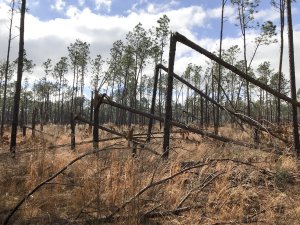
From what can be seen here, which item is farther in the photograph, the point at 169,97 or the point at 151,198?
the point at 169,97

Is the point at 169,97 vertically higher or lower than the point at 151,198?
higher

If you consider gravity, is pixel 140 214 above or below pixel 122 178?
below

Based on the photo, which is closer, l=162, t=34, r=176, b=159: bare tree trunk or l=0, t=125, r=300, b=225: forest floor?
l=0, t=125, r=300, b=225: forest floor

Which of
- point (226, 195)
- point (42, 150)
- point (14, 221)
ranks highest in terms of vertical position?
point (42, 150)

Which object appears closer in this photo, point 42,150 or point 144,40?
point 42,150

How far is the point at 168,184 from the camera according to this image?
489cm

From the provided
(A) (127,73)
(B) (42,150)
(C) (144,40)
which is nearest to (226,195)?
(B) (42,150)

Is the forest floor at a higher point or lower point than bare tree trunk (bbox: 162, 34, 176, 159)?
lower

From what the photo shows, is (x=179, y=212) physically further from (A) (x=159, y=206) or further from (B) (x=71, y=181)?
(B) (x=71, y=181)

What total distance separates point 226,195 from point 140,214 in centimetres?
117

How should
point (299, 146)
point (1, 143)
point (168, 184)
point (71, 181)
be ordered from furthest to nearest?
point (1, 143) < point (299, 146) < point (71, 181) < point (168, 184)

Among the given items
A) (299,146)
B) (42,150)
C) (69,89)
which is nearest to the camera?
(42,150)

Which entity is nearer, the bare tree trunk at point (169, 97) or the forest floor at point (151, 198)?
the forest floor at point (151, 198)

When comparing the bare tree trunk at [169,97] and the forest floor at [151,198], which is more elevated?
the bare tree trunk at [169,97]
